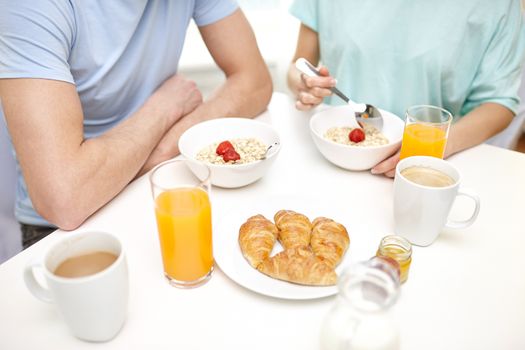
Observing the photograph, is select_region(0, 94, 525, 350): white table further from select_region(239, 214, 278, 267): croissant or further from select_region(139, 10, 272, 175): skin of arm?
select_region(139, 10, 272, 175): skin of arm

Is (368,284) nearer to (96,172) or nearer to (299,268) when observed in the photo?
(299,268)

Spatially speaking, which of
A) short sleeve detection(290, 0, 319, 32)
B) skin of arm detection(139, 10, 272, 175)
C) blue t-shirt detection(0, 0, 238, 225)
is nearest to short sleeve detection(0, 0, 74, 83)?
blue t-shirt detection(0, 0, 238, 225)

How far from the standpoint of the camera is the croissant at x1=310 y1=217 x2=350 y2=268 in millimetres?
806

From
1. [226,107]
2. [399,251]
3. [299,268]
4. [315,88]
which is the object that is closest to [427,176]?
[399,251]

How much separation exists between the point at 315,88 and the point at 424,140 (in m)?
0.33

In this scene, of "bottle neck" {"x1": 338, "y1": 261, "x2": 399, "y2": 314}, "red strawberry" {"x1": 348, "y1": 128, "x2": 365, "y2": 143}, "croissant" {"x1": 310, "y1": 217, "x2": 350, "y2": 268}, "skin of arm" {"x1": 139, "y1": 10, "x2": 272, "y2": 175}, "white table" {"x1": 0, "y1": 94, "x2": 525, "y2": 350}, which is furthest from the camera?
"skin of arm" {"x1": 139, "y1": 10, "x2": 272, "y2": 175}

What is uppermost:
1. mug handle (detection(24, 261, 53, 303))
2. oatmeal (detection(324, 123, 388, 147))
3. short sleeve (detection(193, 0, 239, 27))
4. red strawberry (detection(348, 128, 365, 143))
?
short sleeve (detection(193, 0, 239, 27))

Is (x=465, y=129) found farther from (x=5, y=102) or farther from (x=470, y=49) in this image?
(x=5, y=102)

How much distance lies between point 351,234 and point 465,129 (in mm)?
520

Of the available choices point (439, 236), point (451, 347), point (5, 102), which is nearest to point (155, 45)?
point (5, 102)

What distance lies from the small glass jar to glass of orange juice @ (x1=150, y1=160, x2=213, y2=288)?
295 millimetres

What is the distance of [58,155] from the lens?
929 mm

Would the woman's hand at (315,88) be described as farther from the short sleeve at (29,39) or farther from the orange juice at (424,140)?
the short sleeve at (29,39)

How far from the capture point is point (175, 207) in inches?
29.7
